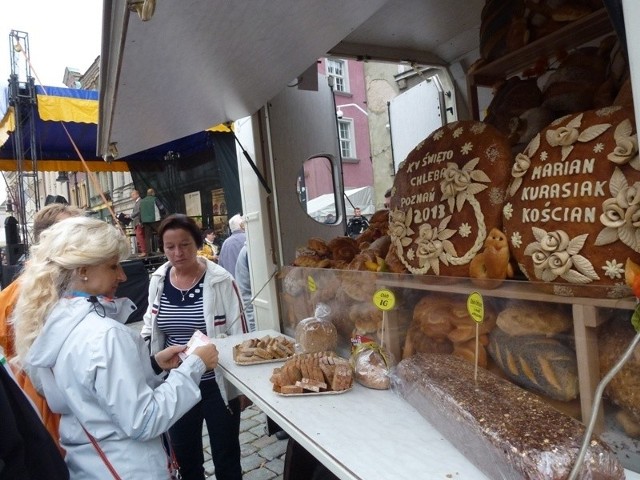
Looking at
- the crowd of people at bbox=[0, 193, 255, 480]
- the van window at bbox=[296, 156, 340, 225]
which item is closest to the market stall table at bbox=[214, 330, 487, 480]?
the crowd of people at bbox=[0, 193, 255, 480]

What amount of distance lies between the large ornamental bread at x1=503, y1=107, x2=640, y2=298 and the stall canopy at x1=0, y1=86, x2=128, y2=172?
22.1ft

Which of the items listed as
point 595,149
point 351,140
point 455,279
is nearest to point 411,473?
point 455,279

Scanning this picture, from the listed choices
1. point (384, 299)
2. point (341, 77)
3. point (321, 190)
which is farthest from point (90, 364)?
point (341, 77)

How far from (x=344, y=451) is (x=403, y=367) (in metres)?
0.37

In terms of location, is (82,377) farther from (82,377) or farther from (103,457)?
(103,457)

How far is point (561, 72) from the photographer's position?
1473 mm

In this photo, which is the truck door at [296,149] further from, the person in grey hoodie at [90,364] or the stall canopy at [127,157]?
the stall canopy at [127,157]

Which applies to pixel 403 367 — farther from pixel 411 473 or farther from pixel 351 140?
pixel 351 140

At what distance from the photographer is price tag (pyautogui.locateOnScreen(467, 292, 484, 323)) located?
1.16 meters

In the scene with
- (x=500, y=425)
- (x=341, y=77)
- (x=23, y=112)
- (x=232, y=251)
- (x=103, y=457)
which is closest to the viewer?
(x=500, y=425)

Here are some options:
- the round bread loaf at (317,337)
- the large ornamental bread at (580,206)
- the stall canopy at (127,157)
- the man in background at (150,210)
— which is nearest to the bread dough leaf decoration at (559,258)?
the large ornamental bread at (580,206)

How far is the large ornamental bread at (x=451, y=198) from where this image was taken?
4.18 ft

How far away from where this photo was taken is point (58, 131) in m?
7.74

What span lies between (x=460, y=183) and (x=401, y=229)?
0.93 feet
